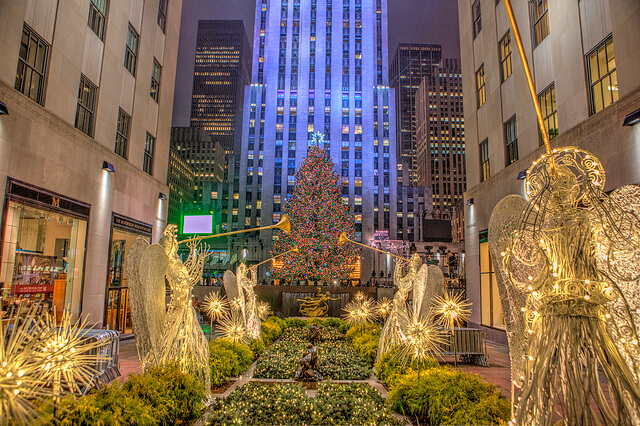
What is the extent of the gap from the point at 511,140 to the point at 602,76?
5922mm

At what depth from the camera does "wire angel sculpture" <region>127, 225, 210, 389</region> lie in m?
5.95

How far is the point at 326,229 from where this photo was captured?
3403 centimetres

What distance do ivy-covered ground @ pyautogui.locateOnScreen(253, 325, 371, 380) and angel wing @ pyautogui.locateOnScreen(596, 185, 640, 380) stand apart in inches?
269

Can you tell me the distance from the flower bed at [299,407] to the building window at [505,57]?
1564 centimetres

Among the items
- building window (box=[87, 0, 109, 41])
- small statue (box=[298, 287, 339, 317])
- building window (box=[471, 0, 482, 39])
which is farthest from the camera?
small statue (box=[298, 287, 339, 317])

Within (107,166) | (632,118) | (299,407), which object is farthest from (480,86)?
(299,407)

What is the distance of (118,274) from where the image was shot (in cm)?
1670

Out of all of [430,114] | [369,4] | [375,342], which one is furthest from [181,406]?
[430,114]

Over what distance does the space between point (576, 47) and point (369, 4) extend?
7046 centimetres

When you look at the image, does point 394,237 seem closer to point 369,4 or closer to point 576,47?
point 369,4

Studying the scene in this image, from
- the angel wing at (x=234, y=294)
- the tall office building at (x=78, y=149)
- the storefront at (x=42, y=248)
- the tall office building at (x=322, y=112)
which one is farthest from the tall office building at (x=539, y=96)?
the tall office building at (x=322, y=112)

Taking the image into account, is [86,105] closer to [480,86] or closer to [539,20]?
[539,20]

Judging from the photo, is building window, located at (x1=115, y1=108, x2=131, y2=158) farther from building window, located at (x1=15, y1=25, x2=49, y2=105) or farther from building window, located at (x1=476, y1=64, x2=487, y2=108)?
building window, located at (x1=476, y1=64, x2=487, y2=108)

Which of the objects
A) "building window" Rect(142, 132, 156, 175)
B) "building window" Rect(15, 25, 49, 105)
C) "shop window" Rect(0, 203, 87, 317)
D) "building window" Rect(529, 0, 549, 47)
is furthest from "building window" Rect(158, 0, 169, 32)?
"building window" Rect(529, 0, 549, 47)
